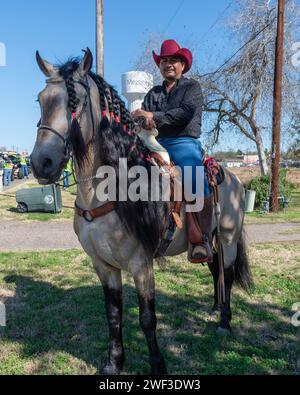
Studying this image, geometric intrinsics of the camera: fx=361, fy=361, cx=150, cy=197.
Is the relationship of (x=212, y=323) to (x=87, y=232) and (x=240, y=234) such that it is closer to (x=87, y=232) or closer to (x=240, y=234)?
(x=240, y=234)

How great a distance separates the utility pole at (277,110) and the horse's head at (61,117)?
10623 millimetres

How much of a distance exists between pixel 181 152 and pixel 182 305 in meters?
2.26

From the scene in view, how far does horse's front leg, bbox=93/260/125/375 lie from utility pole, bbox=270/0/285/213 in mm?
10073

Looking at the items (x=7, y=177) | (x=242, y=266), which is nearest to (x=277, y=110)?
(x=242, y=266)

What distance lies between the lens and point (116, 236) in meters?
2.82

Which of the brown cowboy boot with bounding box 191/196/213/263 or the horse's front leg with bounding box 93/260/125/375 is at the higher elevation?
the brown cowboy boot with bounding box 191/196/213/263

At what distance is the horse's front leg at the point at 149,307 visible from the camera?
2.97 metres

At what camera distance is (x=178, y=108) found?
10.2 feet

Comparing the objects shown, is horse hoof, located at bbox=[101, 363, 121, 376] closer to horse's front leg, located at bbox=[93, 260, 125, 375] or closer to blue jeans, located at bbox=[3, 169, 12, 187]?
horse's front leg, located at bbox=[93, 260, 125, 375]

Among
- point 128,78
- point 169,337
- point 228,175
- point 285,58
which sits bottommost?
point 169,337

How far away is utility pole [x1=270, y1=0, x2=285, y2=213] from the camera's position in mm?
11688

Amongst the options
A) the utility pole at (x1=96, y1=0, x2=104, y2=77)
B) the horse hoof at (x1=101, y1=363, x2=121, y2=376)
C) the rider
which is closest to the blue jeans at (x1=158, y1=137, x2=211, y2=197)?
the rider
